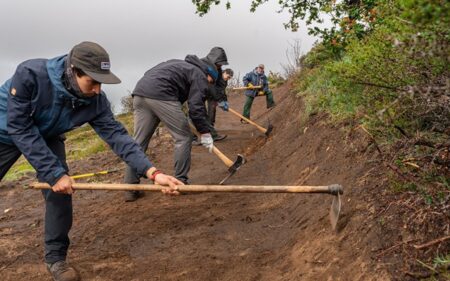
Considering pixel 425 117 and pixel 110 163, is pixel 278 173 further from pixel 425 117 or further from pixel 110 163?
pixel 110 163

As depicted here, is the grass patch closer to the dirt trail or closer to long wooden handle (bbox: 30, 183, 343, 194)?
the dirt trail

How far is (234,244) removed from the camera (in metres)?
4.77

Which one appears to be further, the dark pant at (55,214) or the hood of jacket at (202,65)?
the hood of jacket at (202,65)

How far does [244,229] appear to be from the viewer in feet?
16.9

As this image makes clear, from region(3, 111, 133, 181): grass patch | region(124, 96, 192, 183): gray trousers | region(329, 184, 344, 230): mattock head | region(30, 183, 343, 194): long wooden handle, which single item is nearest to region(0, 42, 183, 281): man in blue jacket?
region(30, 183, 343, 194): long wooden handle

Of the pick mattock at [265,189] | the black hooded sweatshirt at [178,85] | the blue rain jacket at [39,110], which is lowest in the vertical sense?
the pick mattock at [265,189]

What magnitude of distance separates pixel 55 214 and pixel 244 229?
6.38 ft

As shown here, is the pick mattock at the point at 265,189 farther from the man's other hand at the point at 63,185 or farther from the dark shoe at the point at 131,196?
the dark shoe at the point at 131,196

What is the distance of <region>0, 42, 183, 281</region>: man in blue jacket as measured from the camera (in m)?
3.77

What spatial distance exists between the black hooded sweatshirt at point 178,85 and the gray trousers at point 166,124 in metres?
0.10

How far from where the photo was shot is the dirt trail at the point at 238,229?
3783 mm

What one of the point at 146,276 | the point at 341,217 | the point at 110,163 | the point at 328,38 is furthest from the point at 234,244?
the point at 110,163

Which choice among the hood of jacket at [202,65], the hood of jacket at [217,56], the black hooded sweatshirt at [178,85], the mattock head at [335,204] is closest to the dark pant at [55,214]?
the black hooded sweatshirt at [178,85]

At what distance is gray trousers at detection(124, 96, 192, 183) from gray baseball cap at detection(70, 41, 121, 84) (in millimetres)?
2520
